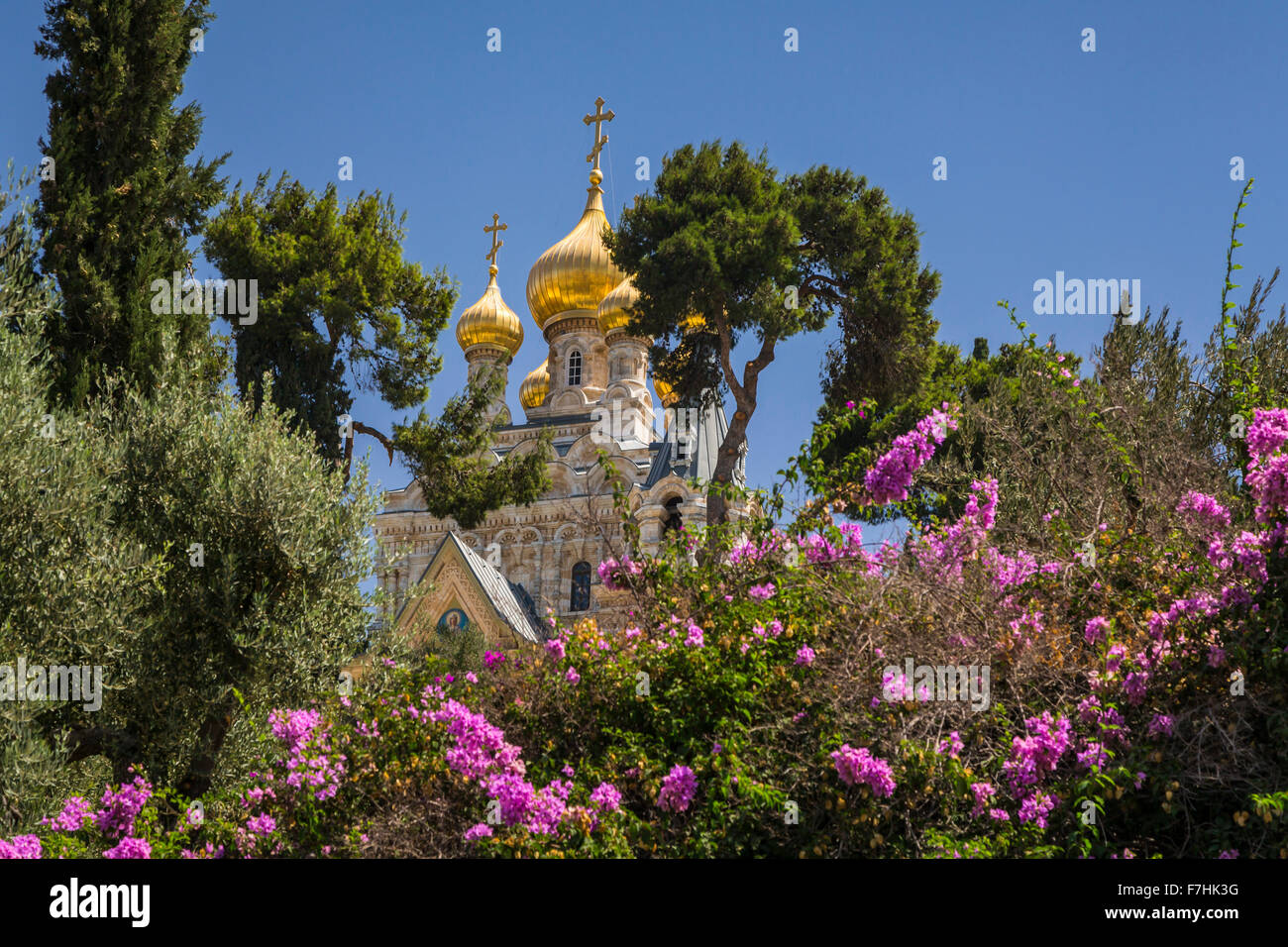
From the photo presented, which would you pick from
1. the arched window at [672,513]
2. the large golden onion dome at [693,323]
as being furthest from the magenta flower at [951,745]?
the arched window at [672,513]

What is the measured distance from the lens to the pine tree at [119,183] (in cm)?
1284

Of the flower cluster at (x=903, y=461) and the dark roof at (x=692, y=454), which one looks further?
the dark roof at (x=692, y=454)

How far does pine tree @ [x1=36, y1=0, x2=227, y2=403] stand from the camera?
12.8 metres

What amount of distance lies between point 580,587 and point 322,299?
67.2 ft

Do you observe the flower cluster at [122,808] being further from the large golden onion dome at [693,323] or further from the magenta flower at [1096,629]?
the large golden onion dome at [693,323]

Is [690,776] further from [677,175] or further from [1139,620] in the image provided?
[677,175]

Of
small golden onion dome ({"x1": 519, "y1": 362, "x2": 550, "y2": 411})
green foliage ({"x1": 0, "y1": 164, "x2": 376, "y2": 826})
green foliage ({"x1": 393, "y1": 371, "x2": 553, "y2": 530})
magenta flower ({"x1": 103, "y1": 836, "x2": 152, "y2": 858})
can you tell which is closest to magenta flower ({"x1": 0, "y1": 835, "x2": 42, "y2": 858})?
magenta flower ({"x1": 103, "y1": 836, "x2": 152, "y2": 858})

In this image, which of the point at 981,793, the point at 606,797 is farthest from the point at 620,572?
the point at 981,793

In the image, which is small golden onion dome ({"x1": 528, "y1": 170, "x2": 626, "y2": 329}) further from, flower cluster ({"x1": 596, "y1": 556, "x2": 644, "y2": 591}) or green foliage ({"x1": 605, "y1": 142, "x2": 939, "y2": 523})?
flower cluster ({"x1": 596, "y1": 556, "x2": 644, "y2": 591})

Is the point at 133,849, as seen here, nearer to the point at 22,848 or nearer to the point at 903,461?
the point at 22,848

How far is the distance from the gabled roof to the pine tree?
51.8ft

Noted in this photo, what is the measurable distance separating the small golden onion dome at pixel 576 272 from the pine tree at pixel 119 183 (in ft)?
102

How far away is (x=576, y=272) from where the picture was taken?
4603cm
